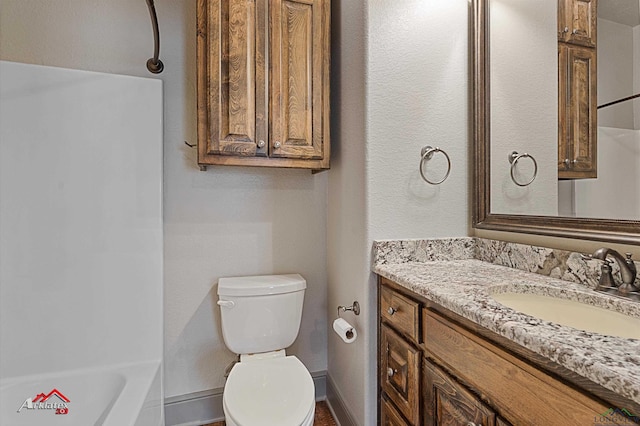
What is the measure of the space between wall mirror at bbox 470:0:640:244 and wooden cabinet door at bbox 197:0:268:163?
98cm

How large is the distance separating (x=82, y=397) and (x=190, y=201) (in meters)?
1.00

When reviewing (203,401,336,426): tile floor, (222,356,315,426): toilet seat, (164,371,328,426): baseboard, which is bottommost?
(203,401,336,426): tile floor

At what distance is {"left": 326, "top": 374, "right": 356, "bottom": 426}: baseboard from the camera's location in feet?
5.21

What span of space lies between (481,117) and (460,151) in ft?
0.53

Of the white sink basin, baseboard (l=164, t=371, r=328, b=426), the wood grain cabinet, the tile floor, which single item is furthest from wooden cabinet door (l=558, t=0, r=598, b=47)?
baseboard (l=164, t=371, r=328, b=426)

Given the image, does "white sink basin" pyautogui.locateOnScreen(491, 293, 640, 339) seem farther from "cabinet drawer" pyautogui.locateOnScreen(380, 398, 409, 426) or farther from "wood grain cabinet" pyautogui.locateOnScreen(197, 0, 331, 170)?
"wood grain cabinet" pyautogui.locateOnScreen(197, 0, 331, 170)

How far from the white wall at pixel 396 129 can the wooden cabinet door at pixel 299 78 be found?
141mm

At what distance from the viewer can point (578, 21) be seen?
1.11 m

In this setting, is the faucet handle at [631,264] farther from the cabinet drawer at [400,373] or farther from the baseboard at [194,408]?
the baseboard at [194,408]

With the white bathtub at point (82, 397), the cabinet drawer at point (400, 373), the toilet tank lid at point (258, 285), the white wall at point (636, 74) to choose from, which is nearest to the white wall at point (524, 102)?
the white wall at point (636, 74)

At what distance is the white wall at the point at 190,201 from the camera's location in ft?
5.26

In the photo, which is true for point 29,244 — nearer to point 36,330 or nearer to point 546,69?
point 36,330

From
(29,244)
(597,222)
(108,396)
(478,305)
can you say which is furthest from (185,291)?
(597,222)

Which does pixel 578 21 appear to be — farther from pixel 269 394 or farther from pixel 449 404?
pixel 269 394
